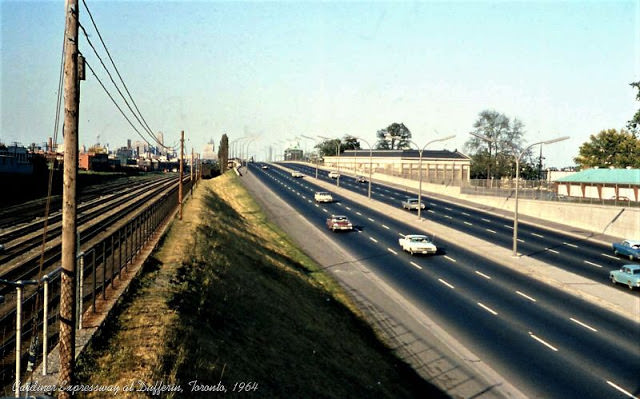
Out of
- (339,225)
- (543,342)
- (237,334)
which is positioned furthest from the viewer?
(339,225)

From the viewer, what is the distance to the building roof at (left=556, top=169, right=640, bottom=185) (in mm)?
60397

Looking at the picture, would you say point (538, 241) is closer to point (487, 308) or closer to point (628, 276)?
point (628, 276)

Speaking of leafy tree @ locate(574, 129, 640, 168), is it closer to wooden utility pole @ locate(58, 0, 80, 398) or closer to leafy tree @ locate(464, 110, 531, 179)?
leafy tree @ locate(464, 110, 531, 179)

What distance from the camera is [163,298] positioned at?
54.2 feet

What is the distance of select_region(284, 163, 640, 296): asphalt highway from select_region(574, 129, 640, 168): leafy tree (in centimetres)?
6052

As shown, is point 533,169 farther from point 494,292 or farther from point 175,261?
point 175,261

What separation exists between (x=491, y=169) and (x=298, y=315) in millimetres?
126646

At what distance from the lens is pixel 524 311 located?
28.7m

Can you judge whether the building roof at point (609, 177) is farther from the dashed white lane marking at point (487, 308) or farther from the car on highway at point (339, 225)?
the dashed white lane marking at point (487, 308)

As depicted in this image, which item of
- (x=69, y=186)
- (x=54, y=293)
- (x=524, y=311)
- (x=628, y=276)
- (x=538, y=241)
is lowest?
(x=524, y=311)

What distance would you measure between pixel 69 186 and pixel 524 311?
82.2 ft

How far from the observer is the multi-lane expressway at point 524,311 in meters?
21.1

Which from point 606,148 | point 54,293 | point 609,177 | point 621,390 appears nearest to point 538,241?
point 609,177

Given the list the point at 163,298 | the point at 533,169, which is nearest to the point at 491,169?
the point at 533,169
